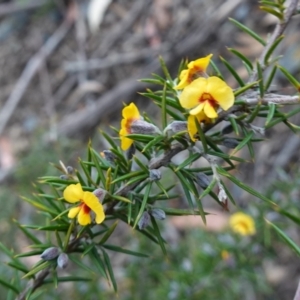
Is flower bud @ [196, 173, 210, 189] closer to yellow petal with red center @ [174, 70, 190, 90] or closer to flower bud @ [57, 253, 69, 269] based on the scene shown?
yellow petal with red center @ [174, 70, 190, 90]

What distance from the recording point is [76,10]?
346cm

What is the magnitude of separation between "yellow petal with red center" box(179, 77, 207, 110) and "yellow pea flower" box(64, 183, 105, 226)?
0.19 meters

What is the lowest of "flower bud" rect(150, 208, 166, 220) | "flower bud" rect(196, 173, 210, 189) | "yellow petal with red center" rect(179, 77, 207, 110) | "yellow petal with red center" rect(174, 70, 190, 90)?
"flower bud" rect(150, 208, 166, 220)

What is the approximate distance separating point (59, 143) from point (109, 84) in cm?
89

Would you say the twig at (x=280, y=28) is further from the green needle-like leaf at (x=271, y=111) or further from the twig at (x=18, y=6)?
the twig at (x=18, y=6)

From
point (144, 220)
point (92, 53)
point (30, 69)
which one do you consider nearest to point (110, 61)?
point (92, 53)

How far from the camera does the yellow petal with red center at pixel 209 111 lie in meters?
0.67

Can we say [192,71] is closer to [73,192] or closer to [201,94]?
[201,94]

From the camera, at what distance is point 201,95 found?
69 cm

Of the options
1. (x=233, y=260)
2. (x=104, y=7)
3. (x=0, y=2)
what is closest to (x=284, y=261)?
(x=233, y=260)

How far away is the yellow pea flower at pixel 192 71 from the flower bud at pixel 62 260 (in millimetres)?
355

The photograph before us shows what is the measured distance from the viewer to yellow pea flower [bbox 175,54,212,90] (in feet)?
2.33

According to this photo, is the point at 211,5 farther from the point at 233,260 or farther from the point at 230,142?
the point at 230,142

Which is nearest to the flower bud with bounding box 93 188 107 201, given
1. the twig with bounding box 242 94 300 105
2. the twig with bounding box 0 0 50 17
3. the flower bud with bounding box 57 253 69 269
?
the flower bud with bounding box 57 253 69 269
